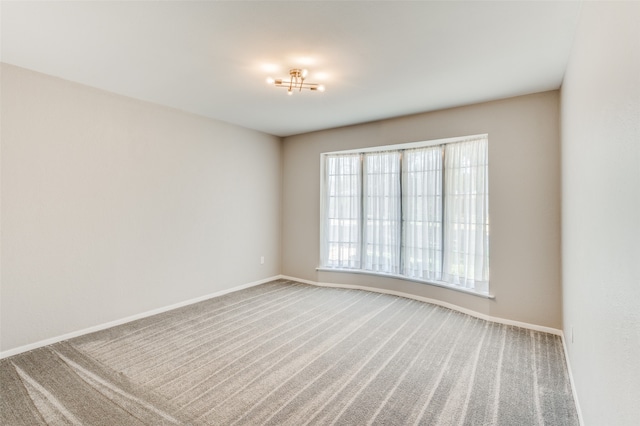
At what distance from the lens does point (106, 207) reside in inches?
135

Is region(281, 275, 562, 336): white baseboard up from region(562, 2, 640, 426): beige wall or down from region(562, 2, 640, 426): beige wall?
down

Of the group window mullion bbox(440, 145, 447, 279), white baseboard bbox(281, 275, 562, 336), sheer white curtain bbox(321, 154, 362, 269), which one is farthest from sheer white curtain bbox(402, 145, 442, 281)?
sheer white curtain bbox(321, 154, 362, 269)

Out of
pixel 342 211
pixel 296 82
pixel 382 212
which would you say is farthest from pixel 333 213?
pixel 296 82

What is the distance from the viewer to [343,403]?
212 centimetres

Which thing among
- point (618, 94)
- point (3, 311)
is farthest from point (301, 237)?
point (618, 94)

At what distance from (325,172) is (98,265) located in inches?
142

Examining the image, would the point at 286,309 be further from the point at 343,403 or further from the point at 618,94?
the point at 618,94

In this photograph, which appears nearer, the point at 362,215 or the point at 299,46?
the point at 299,46

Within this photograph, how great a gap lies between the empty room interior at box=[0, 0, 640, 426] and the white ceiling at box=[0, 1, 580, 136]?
0.02m

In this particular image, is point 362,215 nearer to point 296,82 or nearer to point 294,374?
point 296,82

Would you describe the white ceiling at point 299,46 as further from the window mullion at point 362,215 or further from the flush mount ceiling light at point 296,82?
the window mullion at point 362,215

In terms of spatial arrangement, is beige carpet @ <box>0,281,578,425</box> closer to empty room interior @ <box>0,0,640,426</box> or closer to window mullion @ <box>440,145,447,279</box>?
empty room interior @ <box>0,0,640,426</box>

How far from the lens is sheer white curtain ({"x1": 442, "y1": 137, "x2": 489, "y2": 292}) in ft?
12.5

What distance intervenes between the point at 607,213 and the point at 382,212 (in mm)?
3542
